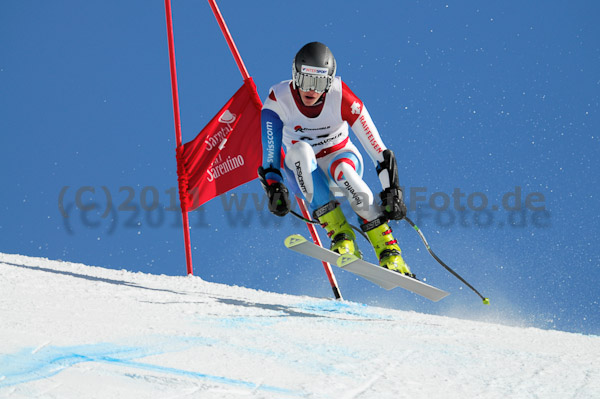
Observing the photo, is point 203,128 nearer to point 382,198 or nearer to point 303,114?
point 303,114

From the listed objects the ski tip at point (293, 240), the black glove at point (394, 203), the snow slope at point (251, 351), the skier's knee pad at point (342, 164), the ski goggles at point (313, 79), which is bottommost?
the snow slope at point (251, 351)

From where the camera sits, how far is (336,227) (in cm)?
470

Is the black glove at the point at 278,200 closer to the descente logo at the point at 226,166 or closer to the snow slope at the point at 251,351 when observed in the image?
the snow slope at the point at 251,351

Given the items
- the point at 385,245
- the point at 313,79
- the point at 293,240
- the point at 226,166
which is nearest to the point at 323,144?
the point at 313,79

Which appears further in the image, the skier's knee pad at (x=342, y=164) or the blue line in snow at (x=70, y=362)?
the skier's knee pad at (x=342, y=164)

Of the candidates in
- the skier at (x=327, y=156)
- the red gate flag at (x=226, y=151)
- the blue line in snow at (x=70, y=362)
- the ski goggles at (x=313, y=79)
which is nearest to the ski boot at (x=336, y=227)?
the skier at (x=327, y=156)

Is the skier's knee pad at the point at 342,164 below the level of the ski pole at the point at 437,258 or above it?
above

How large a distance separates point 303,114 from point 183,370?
2.55 meters

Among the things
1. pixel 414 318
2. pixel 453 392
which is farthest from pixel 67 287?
pixel 453 392

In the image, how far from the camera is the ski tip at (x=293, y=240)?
4613 mm

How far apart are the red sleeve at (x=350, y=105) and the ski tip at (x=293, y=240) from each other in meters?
0.95

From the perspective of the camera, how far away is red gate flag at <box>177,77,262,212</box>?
638cm

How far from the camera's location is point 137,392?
90.0 inches

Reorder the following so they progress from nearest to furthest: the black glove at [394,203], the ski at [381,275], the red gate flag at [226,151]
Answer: the ski at [381,275] → the black glove at [394,203] → the red gate flag at [226,151]
